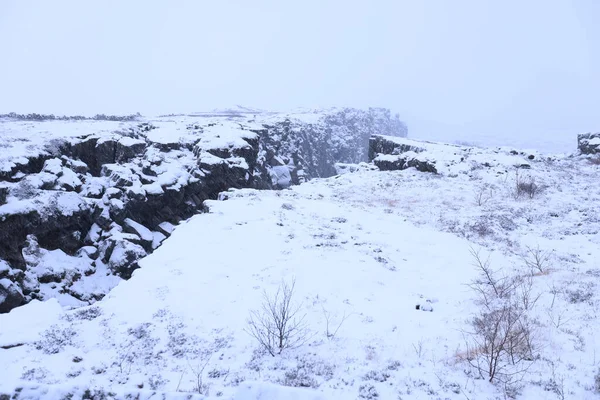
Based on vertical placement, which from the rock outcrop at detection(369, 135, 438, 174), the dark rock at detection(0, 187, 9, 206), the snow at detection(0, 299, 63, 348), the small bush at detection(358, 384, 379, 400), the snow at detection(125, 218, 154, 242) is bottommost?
the snow at detection(125, 218, 154, 242)

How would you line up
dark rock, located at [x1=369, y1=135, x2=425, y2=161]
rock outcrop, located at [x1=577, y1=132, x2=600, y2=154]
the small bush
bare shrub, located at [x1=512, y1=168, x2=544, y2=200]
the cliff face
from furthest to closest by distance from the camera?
dark rock, located at [x1=369, y1=135, x2=425, y2=161] → rock outcrop, located at [x1=577, y1=132, x2=600, y2=154] → bare shrub, located at [x1=512, y1=168, x2=544, y2=200] → the cliff face → the small bush

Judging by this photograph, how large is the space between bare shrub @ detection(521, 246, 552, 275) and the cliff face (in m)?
19.6

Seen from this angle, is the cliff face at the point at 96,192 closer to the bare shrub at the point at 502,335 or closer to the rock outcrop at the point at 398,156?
the rock outcrop at the point at 398,156

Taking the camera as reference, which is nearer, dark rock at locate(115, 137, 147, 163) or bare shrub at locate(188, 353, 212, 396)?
bare shrub at locate(188, 353, 212, 396)

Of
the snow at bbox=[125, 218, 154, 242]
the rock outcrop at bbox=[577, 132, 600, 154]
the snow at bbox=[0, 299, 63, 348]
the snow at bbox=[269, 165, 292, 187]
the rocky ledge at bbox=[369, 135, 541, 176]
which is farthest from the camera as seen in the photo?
the snow at bbox=[269, 165, 292, 187]

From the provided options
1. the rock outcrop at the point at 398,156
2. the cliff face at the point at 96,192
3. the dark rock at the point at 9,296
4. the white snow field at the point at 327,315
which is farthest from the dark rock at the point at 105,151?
the rock outcrop at the point at 398,156

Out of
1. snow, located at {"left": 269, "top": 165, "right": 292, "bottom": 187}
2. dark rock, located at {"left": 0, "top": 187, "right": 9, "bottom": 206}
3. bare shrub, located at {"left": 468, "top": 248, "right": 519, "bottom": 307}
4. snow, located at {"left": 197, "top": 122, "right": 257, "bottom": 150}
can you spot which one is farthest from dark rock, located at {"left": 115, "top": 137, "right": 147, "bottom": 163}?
bare shrub, located at {"left": 468, "top": 248, "right": 519, "bottom": 307}

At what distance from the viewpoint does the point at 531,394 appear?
608 centimetres

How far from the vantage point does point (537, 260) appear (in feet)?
38.2

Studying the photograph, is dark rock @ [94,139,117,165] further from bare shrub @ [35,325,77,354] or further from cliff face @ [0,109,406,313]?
bare shrub @ [35,325,77,354]

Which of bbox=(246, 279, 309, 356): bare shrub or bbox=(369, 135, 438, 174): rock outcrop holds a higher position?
bbox=(369, 135, 438, 174): rock outcrop

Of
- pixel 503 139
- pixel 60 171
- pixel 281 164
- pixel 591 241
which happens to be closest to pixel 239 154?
pixel 60 171

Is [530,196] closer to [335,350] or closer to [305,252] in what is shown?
[305,252]

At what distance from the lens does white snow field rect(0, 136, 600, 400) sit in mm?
6590
